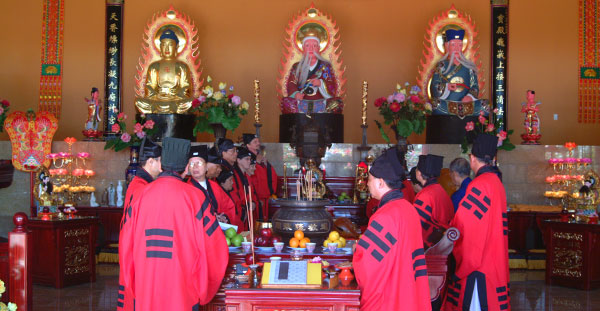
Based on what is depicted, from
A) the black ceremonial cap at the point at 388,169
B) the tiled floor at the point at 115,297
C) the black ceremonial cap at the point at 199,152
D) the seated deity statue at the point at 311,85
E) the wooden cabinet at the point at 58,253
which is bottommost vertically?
the tiled floor at the point at 115,297

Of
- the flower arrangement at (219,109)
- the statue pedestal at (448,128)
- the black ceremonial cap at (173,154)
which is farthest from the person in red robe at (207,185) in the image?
the statue pedestal at (448,128)

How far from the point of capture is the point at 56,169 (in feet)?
24.5

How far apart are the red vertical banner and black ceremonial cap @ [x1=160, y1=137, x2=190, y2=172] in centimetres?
711

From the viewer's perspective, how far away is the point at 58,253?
5.76 m

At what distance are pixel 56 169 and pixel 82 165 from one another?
0.31 m

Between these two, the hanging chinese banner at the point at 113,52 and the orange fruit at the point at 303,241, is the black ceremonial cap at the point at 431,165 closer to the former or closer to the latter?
the orange fruit at the point at 303,241

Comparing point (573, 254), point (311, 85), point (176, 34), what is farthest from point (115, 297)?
point (176, 34)

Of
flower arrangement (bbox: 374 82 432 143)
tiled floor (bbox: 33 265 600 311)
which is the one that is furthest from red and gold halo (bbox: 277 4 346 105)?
tiled floor (bbox: 33 265 600 311)

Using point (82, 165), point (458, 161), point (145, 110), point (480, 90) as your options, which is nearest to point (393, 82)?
point (480, 90)

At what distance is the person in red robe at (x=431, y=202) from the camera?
13.1ft

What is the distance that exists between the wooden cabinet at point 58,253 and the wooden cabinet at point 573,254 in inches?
169

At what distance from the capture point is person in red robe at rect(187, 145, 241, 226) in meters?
3.56

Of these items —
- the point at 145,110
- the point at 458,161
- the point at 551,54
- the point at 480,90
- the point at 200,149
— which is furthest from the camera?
the point at 551,54

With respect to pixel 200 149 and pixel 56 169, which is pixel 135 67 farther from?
pixel 200 149
